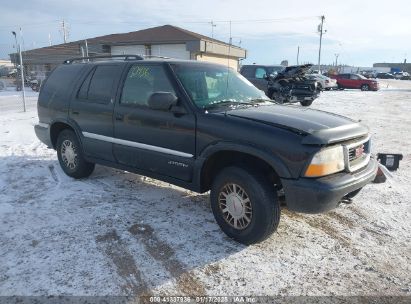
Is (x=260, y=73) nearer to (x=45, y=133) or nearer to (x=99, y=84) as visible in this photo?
(x=45, y=133)

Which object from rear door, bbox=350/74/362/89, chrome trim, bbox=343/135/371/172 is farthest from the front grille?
rear door, bbox=350/74/362/89

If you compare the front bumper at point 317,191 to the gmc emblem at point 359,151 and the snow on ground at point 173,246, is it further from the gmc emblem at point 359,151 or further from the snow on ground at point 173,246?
the snow on ground at point 173,246

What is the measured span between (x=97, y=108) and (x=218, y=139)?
2.08 meters

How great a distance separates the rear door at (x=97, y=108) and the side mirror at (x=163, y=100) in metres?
1.01

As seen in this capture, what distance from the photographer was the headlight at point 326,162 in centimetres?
315

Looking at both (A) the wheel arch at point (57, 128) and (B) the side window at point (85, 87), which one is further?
(A) the wheel arch at point (57, 128)

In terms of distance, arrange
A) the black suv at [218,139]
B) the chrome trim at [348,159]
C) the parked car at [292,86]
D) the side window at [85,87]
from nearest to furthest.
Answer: the black suv at [218,139], the chrome trim at [348,159], the side window at [85,87], the parked car at [292,86]

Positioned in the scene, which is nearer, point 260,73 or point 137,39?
point 260,73

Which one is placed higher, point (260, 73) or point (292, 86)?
point (260, 73)

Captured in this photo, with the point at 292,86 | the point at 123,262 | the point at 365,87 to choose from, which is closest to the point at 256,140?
the point at 123,262

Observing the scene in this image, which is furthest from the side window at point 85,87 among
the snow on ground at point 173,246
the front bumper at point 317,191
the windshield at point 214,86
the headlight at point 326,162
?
the headlight at point 326,162

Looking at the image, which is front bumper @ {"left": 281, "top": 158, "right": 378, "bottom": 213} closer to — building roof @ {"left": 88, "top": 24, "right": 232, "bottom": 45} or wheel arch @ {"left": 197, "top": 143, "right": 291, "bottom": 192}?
wheel arch @ {"left": 197, "top": 143, "right": 291, "bottom": 192}

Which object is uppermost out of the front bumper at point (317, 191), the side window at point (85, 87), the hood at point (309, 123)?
the side window at point (85, 87)

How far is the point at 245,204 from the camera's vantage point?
3568 millimetres
